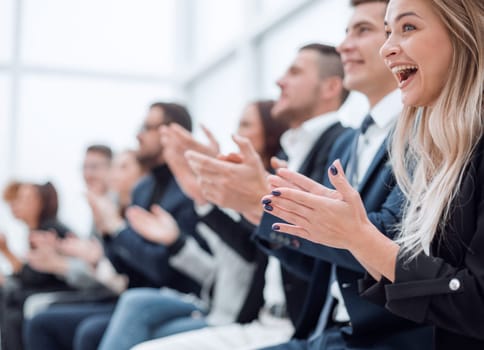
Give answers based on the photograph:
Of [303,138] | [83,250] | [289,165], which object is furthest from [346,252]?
[83,250]

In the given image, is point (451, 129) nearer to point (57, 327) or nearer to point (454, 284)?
point (454, 284)

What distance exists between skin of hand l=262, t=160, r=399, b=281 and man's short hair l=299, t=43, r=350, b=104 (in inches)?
48.6

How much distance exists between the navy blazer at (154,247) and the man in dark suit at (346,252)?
1199mm

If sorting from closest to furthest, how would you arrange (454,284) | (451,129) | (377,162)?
(454,284) → (451,129) → (377,162)

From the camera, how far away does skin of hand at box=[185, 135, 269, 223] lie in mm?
1638

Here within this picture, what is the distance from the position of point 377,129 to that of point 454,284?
69 cm

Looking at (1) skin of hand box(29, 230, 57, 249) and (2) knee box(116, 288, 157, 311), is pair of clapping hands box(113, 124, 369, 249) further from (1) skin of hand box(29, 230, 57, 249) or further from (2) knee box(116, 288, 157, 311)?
(1) skin of hand box(29, 230, 57, 249)

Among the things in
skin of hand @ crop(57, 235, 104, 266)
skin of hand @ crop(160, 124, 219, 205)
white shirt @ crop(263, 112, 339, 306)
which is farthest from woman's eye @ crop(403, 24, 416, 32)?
skin of hand @ crop(57, 235, 104, 266)

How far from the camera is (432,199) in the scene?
1.19 meters

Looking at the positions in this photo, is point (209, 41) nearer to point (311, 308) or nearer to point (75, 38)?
point (75, 38)

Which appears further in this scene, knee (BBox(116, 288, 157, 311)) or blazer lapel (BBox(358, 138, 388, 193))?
knee (BBox(116, 288, 157, 311))

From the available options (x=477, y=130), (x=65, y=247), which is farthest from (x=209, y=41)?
(x=477, y=130)

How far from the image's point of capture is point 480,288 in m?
1.05

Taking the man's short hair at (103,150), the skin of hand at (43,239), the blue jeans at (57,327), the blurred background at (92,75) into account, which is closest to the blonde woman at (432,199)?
the blue jeans at (57,327)
